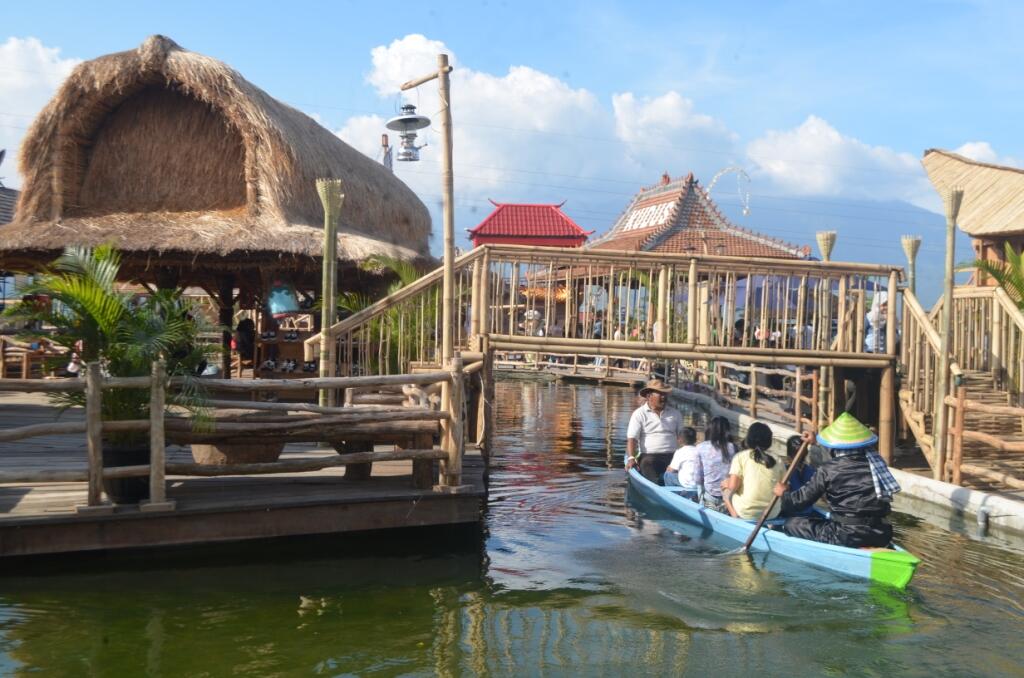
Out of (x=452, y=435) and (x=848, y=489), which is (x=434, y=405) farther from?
(x=848, y=489)

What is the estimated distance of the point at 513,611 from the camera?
684 cm

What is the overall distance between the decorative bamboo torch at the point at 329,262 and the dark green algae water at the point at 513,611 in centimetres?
252

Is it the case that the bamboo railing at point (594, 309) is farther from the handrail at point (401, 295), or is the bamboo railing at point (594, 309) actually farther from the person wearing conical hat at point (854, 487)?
the person wearing conical hat at point (854, 487)

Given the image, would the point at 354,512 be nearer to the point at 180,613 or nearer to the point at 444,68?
the point at 180,613

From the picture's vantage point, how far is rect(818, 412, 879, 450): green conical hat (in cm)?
753

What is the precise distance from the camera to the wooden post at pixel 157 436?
689 cm

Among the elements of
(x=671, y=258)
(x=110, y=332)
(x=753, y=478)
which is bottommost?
(x=753, y=478)

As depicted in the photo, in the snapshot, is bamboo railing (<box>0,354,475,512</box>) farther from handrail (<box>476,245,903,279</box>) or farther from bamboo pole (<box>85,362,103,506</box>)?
handrail (<box>476,245,903,279</box>)

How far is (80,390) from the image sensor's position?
686cm

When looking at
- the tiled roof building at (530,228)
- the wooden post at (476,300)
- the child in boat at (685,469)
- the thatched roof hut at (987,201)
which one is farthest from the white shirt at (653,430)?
the tiled roof building at (530,228)

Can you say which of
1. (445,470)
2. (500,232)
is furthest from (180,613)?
(500,232)

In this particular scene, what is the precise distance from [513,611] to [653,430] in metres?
4.98

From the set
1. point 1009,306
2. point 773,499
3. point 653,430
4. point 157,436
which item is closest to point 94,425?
point 157,436

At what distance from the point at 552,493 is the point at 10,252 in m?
8.22
